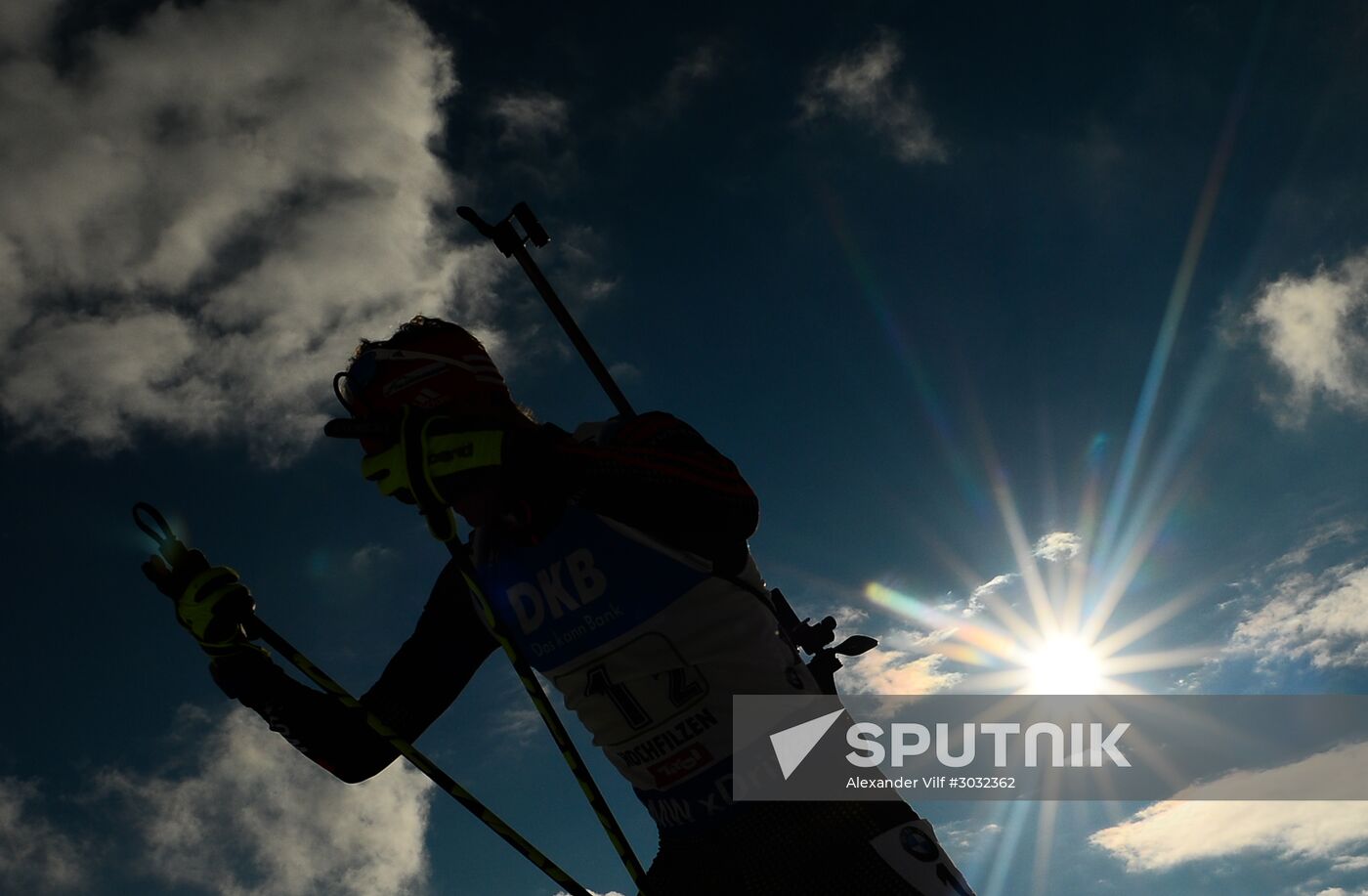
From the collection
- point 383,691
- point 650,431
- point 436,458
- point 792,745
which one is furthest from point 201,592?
point 792,745

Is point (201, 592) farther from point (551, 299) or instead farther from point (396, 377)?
point (551, 299)

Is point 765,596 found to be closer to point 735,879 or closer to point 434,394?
point 735,879

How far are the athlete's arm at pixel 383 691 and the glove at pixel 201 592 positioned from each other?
0.95 ft

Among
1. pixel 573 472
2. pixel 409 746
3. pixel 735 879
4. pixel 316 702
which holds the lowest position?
pixel 735 879

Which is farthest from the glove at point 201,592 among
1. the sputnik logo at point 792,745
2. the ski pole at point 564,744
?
the sputnik logo at point 792,745

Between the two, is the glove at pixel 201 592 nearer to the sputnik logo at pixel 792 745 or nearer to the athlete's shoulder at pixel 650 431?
the athlete's shoulder at pixel 650 431

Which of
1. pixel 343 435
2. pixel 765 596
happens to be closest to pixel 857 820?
pixel 765 596

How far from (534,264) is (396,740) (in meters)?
4.36

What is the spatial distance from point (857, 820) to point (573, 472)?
81.5 inches

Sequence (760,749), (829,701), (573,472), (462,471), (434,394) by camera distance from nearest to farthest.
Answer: (462,471) → (573,472) → (760,749) → (829,701) → (434,394)

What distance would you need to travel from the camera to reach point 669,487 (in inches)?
156

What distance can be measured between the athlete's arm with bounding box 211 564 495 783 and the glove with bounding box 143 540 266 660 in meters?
0.29

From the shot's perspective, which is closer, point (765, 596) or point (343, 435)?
point (343, 435)

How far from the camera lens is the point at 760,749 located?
4129mm
